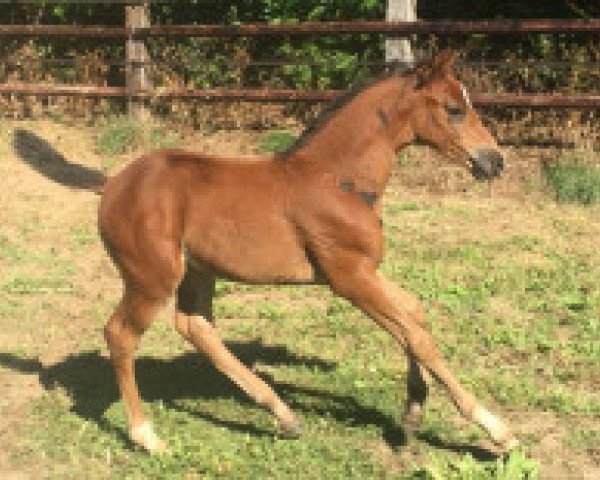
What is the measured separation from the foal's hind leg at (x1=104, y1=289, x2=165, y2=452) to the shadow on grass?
211 mm

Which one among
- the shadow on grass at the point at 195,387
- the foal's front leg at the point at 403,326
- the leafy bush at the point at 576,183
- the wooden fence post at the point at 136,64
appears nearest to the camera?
the foal's front leg at the point at 403,326

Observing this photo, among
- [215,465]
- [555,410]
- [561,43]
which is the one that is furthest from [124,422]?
[561,43]

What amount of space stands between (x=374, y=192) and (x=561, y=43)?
7.40 m

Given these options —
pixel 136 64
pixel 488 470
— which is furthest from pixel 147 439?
pixel 136 64

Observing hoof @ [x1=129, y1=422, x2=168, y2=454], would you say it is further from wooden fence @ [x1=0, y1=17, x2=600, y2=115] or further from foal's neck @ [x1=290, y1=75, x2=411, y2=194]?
wooden fence @ [x1=0, y1=17, x2=600, y2=115]

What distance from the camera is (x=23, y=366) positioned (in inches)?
241

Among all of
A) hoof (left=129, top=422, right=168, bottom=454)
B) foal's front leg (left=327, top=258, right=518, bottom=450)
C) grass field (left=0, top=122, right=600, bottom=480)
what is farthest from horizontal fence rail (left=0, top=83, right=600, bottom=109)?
hoof (left=129, top=422, right=168, bottom=454)

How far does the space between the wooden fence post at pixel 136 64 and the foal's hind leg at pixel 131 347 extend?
763cm

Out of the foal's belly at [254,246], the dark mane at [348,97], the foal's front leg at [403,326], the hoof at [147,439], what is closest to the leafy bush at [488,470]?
the foal's front leg at [403,326]

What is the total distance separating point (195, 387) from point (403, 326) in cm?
168

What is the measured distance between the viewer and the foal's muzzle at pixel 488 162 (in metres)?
4.88

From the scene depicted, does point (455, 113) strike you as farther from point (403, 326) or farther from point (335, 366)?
point (335, 366)

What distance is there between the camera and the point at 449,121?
4836 mm

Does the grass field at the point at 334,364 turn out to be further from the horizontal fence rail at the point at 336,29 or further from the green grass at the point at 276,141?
the green grass at the point at 276,141
